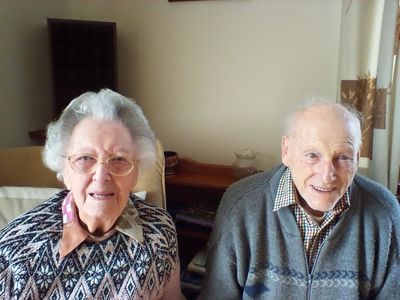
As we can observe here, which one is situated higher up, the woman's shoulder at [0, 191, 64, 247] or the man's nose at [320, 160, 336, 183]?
the man's nose at [320, 160, 336, 183]

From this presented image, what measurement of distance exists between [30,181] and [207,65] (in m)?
1.04

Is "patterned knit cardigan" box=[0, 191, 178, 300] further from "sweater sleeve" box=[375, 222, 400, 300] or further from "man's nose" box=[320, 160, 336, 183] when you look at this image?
"sweater sleeve" box=[375, 222, 400, 300]

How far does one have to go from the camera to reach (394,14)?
1.50 metres

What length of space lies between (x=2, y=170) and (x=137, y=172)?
72 cm

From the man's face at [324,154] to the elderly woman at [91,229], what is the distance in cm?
43

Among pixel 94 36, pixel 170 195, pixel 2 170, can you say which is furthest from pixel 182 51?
pixel 2 170

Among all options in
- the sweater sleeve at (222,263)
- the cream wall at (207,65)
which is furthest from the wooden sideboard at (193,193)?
the sweater sleeve at (222,263)

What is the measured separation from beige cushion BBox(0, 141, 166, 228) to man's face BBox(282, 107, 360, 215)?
0.46 metres

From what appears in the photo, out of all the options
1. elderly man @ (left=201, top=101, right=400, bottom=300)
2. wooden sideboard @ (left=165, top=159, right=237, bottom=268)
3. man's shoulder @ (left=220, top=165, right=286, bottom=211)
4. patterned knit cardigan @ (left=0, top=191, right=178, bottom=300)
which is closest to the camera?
patterned knit cardigan @ (left=0, top=191, right=178, bottom=300)

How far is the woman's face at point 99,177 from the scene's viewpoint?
911 mm

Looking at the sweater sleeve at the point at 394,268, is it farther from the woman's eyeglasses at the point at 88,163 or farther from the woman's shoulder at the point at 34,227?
the woman's shoulder at the point at 34,227

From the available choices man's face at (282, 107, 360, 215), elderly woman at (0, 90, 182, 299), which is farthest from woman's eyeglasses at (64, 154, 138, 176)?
man's face at (282, 107, 360, 215)

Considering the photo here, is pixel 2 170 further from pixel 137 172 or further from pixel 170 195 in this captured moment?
pixel 170 195

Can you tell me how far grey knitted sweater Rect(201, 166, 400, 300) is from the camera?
1.06 metres
